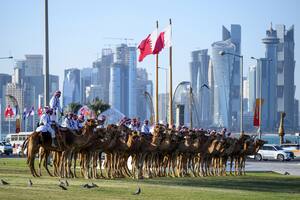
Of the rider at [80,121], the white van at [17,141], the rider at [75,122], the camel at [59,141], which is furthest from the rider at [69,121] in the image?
the white van at [17,141]

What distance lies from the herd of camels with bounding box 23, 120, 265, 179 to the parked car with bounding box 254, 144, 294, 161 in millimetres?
31297

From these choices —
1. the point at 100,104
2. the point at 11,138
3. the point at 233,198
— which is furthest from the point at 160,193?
the point at 100,104

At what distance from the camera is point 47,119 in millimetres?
37594

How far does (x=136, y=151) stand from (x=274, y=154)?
4683 cm

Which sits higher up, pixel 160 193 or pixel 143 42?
pixel 143 42

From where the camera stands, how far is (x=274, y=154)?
88250 mm

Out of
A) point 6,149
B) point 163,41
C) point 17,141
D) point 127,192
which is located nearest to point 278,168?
point 163,41

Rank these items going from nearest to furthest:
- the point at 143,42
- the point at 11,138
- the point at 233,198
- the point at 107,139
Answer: the point at 233,198 < the point at 107,139 < the point at 143,42 < the point at 11,138

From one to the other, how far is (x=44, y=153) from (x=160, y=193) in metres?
9.76

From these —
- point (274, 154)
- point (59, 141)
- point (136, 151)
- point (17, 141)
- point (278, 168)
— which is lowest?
point (278, 168)

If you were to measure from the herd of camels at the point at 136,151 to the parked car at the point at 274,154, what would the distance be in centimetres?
3130

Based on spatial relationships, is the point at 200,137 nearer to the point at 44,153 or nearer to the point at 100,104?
the point at 44,153

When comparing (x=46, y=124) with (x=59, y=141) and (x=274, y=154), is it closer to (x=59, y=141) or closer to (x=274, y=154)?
(x=59, y=141)

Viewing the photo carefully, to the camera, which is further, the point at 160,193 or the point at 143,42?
the point at 143,42
